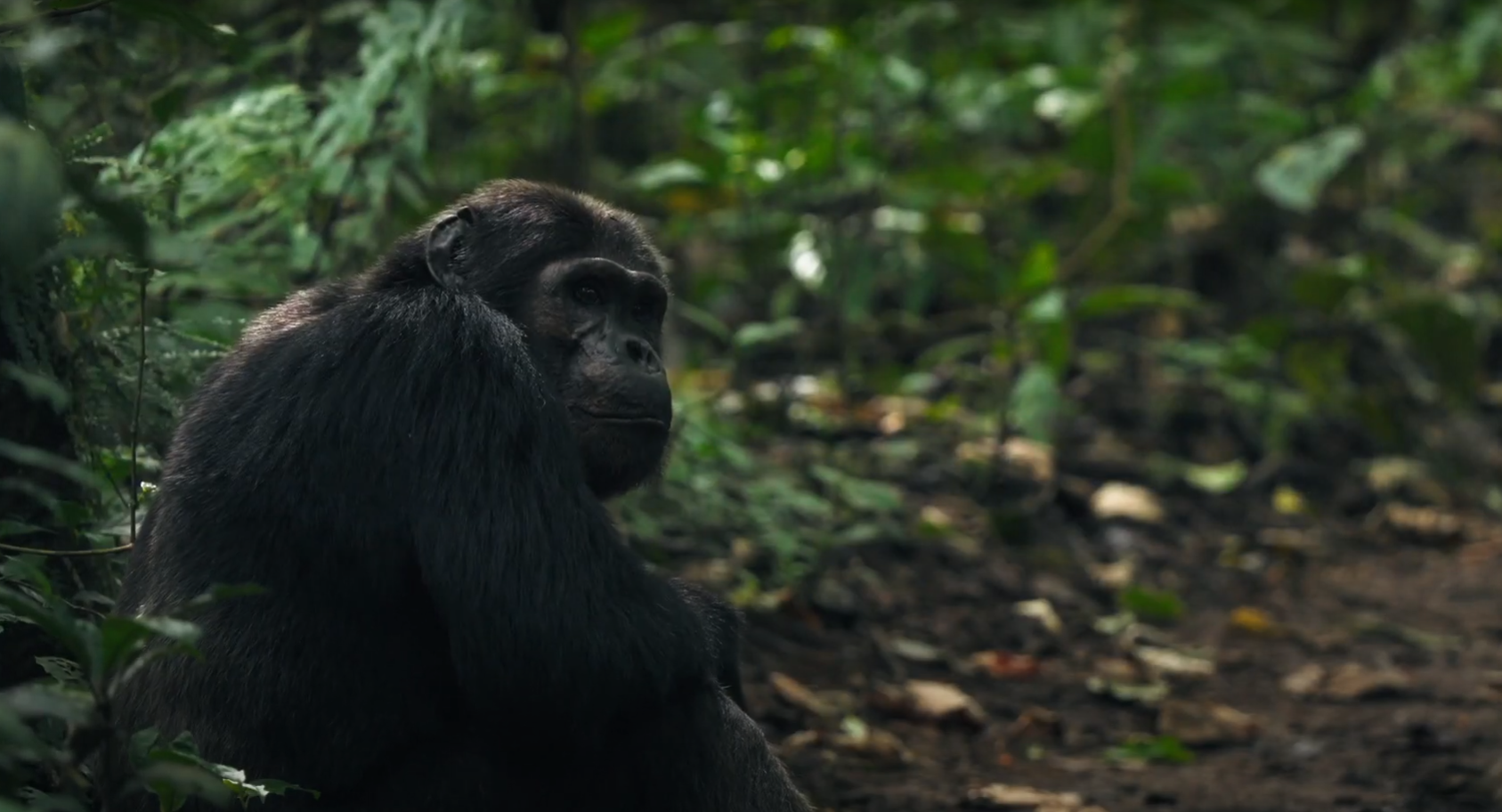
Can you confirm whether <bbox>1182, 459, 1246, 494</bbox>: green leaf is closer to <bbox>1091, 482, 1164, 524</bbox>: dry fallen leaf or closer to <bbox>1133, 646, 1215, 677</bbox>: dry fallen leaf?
<bbox>1091, 482, 1164, 524</bbox>: dry fallen leaf

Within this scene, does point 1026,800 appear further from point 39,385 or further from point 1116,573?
point 39,385

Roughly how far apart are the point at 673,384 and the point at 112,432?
4.09 m

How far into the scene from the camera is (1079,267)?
28.3 ft

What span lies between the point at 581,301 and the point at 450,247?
36 centimetres

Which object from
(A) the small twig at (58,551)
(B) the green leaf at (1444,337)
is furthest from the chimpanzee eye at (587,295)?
(B) the green leaf at (1444,337)

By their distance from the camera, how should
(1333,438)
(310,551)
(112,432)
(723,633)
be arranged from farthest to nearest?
(1333,438)
(723,633)
(112,432)
(310,551)

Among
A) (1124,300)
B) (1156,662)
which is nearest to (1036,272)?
(1124,300)

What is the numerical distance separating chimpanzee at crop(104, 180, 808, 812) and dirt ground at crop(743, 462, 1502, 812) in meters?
1.44

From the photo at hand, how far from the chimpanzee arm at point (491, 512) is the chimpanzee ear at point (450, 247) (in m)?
0.53

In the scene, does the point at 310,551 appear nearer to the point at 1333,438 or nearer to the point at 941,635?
the point at 941,635

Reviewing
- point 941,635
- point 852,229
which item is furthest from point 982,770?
point 852,229

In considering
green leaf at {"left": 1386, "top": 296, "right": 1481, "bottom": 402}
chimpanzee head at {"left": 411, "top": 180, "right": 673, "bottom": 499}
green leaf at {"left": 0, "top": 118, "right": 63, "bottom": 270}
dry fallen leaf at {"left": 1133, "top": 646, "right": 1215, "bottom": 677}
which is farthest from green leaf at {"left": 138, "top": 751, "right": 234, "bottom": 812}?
green leaf at {"left": 1386, "top": 296, "right": 1481, "bottom": 402}

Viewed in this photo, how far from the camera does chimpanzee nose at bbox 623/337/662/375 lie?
4137 millimetres

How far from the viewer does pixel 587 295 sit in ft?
13.9
